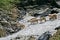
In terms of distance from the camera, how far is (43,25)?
29984mm

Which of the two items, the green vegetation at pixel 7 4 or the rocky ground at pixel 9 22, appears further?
the green vegetation at pixel 7 4

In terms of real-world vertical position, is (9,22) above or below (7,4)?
below

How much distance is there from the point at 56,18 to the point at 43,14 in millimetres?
3576

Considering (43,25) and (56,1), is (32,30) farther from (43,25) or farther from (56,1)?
(56,1)

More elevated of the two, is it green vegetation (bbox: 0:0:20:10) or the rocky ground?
green vegetation (bbox: 0:0:20:10)

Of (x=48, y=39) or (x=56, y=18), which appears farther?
(x=56, y=18)

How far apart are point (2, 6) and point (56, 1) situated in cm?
869

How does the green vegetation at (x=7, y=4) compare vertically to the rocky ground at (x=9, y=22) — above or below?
above

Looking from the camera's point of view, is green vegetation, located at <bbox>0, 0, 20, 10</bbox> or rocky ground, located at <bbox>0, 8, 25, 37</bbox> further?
green vegetation, located at <bbox>0, 0, 20, 10</bbox>

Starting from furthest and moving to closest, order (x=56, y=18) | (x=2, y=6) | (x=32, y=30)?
(x=2, y=6), (x=56, y=18), (x=32, y=30)

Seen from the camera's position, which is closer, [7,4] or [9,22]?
[9,22]

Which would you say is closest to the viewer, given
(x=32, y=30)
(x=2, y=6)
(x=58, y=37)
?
(x=58, y=37)

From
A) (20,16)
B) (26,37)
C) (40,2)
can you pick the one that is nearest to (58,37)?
(26,37)

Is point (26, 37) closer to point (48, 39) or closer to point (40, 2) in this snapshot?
point (48, 39)
